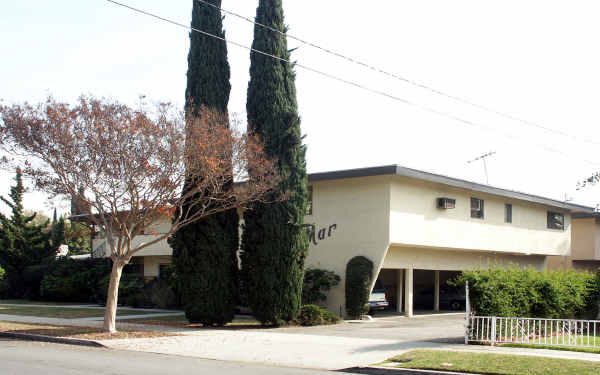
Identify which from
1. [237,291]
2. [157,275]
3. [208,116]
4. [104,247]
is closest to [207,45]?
[208,116]

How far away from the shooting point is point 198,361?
1388 cm

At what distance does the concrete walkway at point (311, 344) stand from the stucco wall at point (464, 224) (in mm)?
5073

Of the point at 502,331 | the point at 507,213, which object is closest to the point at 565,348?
the point at 502,331

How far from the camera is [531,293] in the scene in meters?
18.4

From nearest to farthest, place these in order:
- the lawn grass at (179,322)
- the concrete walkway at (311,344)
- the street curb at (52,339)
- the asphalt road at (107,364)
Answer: the asphalt road at (107,364), the concrete walkway at (311,344), the street curb at (52,339), the lawn grass at (179,322)

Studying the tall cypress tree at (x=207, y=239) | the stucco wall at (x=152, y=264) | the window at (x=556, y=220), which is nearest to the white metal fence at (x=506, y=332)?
the tall cypress tree at (x=207, y=239)

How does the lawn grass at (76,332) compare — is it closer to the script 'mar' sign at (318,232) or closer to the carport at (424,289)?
the script 'mar' sign at (318,232)

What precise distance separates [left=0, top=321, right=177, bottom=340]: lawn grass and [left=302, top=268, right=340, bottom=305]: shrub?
7.71m

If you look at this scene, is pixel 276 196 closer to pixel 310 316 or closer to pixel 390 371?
pixel 310 316

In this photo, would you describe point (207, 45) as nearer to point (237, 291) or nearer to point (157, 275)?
point (237, 291)

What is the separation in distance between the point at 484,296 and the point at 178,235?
1001 centimetres

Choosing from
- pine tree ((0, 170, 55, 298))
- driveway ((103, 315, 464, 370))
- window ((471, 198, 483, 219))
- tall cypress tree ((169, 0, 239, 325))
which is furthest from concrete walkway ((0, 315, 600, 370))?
pine tree ((0, 170, 55, 298))

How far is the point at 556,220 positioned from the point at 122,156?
86.8ft

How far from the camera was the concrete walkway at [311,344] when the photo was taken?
14.3m
